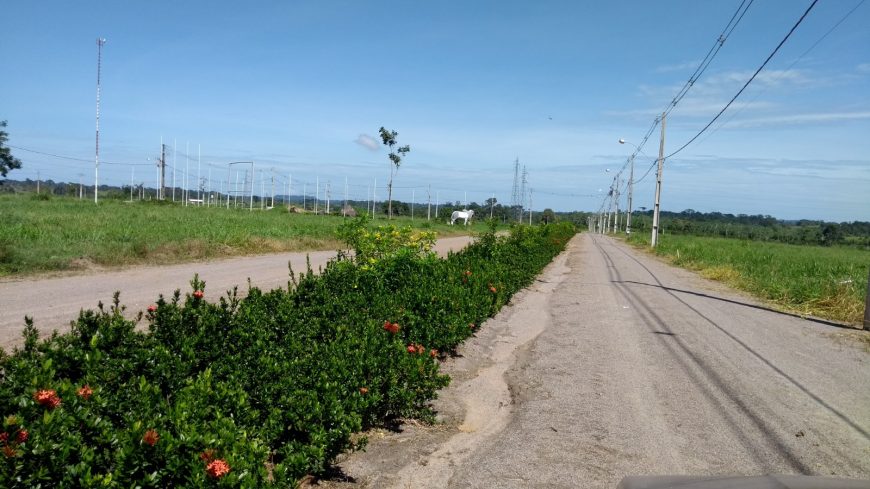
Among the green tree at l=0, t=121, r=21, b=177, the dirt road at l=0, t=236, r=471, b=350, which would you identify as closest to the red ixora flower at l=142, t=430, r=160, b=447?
the dirt road at l=0, t=236, r=471, b=350

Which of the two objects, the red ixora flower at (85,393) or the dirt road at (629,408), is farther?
the dirt road at (629,408)

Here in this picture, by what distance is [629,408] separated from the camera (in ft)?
19.3

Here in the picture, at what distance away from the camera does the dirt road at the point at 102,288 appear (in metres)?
7.91

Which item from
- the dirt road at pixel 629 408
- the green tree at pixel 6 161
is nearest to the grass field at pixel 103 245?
the dirt road at pixel 629 408

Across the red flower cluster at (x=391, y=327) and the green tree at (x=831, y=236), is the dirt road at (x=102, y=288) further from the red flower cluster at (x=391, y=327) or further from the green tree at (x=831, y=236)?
the green tree at (x=831, y=236)

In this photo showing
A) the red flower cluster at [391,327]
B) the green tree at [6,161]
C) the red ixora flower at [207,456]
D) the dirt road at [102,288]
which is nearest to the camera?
the red ixora flower at [207,456]

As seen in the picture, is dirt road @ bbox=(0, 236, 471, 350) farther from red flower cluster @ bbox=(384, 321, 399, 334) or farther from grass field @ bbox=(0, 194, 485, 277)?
red flower cluster @ bbox=(384, 321, 399, 334)

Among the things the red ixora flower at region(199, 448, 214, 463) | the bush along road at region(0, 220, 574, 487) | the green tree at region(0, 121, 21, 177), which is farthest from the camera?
the green tree at region(0, 121, 21, 177)

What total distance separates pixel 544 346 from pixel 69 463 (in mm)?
7040

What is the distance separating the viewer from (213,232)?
70.3 ft

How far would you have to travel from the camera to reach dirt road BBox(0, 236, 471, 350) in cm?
791

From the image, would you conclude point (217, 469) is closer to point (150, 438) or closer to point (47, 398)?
point (150, 438)

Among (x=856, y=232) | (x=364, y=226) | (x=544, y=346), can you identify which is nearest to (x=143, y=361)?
(x=364, y=226)

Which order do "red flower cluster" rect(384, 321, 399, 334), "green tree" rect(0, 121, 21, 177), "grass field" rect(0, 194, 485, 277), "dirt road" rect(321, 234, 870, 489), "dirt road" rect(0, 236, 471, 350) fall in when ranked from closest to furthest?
1. "dirt road" rect(321, 234, 870, 489)
2. "red flower cluster" rect(384, 321, 399, 334)
3. "dirt road" rect(0, 236, 471, 350)
4. "grass field" rect(0, 194, 485, 277)
5. "green tree" rect(0, 121, 21, 177)
